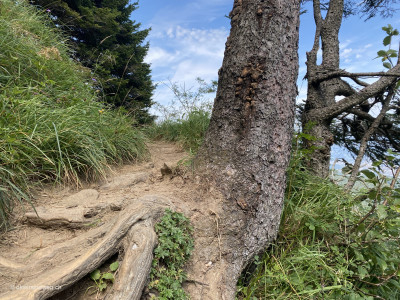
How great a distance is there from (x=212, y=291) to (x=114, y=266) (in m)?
Result: 0.65

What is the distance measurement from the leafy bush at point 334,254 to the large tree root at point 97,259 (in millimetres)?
824

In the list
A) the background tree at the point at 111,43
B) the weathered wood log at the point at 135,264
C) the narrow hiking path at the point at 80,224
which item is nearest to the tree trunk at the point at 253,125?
the narrow hiking path at the point at 80,224

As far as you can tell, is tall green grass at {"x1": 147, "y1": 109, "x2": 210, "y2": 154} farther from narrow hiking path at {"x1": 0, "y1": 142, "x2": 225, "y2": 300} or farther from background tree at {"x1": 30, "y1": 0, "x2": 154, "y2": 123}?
narrow hiking path at {"x1": 0, "y1": 142, "x2": 225, "y2": 300}

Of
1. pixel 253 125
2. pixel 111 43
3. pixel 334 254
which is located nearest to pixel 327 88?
pixel 253 125

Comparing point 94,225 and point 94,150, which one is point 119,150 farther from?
point 94,225

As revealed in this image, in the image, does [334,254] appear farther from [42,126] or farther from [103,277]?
[42,126]

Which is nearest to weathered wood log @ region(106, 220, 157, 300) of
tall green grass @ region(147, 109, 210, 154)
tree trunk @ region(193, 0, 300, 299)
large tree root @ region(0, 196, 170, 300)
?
large tree root @ region(0, 196, 170, 300)

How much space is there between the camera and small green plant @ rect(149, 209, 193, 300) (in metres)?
1.45

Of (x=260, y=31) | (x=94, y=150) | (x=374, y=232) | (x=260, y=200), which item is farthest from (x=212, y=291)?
(x=260, y=31)

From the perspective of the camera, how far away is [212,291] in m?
1.59

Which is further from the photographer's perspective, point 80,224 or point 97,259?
point 80,224

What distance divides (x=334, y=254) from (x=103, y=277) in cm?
185

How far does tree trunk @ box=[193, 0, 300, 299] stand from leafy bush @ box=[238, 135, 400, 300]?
0.82ft

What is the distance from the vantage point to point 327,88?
375 centimetres
